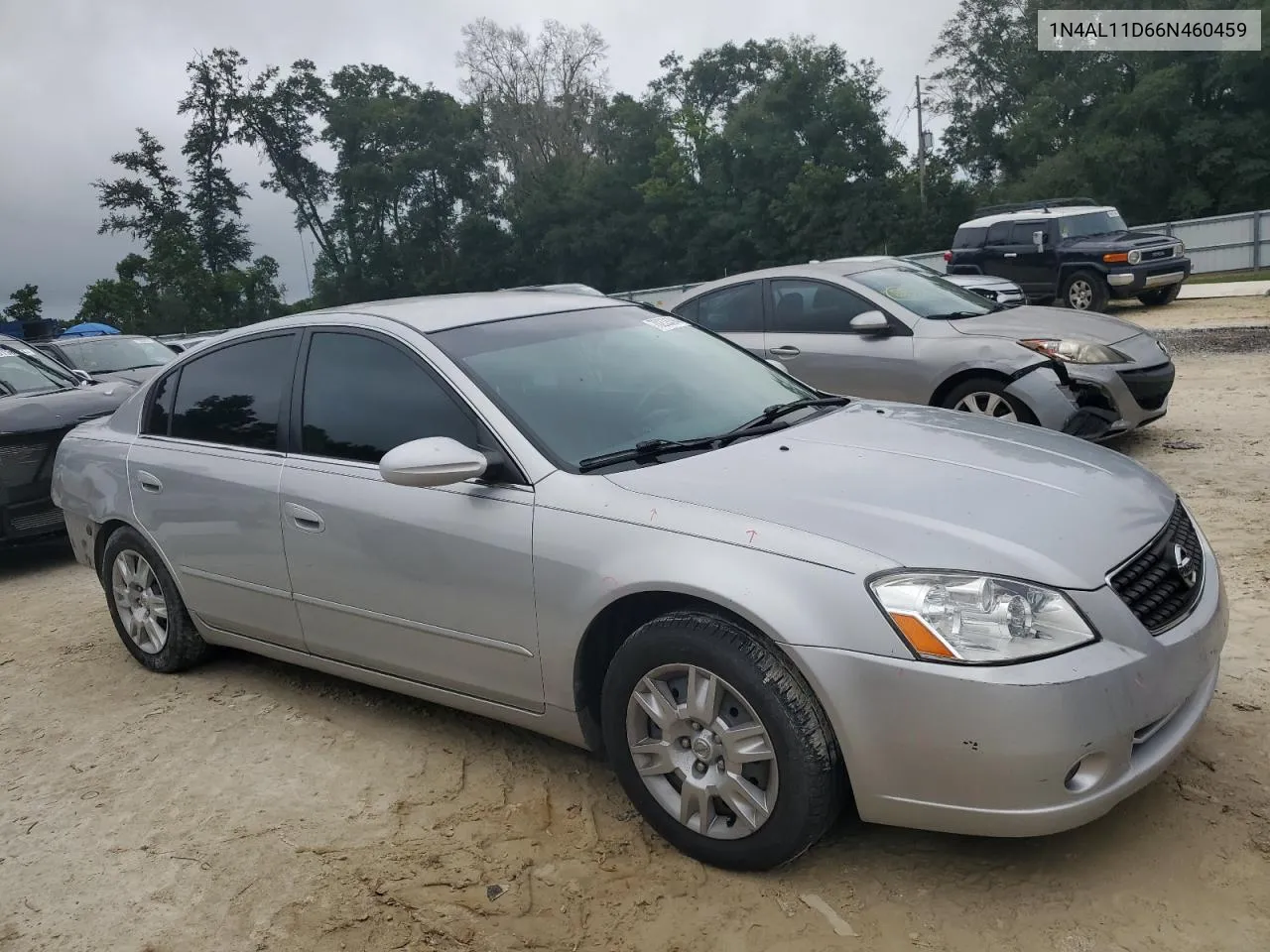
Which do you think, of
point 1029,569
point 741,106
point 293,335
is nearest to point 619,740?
point 1029,569

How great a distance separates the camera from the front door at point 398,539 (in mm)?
3352

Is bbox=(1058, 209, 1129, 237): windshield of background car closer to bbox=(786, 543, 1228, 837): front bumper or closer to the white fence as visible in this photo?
the white fence

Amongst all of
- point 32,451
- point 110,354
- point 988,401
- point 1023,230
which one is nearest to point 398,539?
point 988,401

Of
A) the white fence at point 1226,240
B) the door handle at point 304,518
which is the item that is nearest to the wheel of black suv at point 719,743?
the door handle at point 304,518

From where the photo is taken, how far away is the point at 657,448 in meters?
3.43

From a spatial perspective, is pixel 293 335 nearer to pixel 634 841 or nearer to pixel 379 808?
pixel 379 808

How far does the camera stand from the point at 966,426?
12.3 ft

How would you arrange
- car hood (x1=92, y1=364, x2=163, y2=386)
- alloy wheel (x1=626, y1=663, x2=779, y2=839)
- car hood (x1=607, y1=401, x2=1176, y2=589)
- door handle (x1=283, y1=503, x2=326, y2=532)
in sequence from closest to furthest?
car hood (x1=607, y1=401, x2=1176, y2=589)
alloy wheel (x1=626, y1=663, x2=779, y2=839)
door handle (x1=283, y1=503, x2=326, y2=532)
car hood (x1=92, y1=364, x2=163, y2=386)

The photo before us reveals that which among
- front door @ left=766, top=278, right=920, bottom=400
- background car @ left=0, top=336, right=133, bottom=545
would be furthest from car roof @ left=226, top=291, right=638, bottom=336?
background car @ left=0, top=336, right=133, bottom=545

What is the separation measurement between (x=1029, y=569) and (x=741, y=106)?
48824mm

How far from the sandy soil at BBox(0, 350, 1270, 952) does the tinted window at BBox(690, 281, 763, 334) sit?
4242 mm

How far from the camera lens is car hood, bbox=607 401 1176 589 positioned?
107 inches

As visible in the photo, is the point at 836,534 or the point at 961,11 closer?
the point at 836,534

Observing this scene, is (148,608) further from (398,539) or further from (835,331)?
(835,331)
